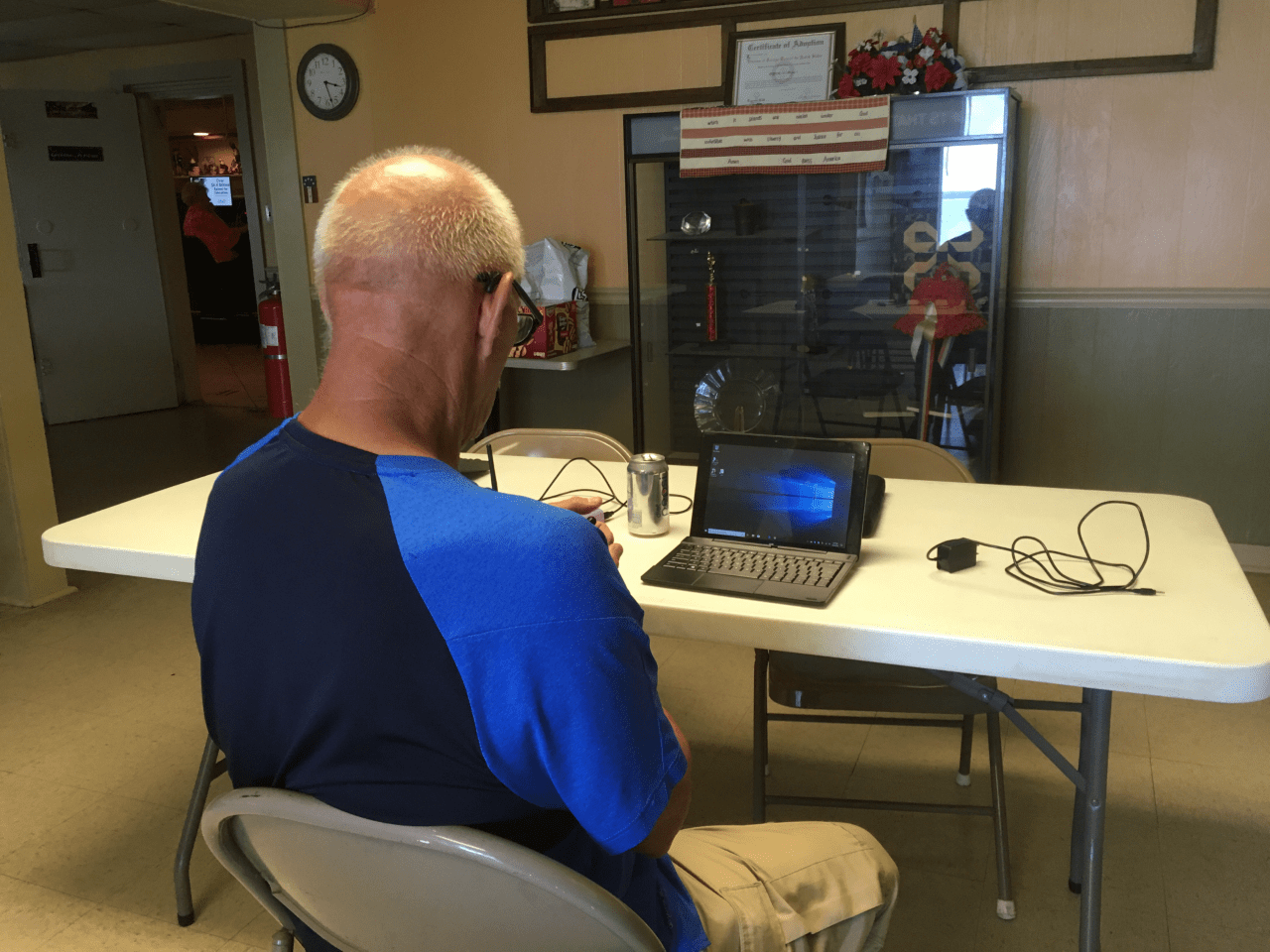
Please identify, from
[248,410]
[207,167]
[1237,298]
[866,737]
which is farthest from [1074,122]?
[207,167]

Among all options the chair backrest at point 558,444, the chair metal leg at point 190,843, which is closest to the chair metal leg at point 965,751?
the chair backrest at point 558,444

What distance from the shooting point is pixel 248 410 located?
679 centimetres

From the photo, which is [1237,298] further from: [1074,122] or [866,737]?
[866,737]

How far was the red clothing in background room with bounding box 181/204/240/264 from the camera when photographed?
1040 centimetres

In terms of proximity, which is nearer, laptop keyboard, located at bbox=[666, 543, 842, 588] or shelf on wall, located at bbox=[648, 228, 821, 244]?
laptop keyboard, located at bbox=[666, 543, 842, 588]

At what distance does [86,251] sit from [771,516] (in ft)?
20.3

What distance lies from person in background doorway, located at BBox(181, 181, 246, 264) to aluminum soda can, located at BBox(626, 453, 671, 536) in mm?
9688

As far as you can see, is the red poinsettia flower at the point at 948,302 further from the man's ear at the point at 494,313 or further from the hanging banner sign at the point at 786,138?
the man's ear at the point at 494,313

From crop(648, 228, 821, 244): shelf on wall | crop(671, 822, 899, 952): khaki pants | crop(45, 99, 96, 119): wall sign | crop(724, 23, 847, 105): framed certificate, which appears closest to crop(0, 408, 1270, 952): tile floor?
crop(671, 822, 899, 952): khaki pants

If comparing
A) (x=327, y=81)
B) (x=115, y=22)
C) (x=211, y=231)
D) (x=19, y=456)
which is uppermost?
(x=115, y=22)

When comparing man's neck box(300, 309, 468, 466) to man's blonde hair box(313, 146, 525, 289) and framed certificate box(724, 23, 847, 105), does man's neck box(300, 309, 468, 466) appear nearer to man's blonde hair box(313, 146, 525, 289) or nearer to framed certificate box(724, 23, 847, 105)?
man's blonde hair box(313, 146, 525, 289)

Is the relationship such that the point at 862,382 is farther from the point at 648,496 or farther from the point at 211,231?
the point at 211,231

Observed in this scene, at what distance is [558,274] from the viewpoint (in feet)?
13.9

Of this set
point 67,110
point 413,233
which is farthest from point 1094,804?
point 67,110
